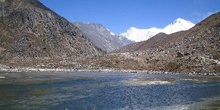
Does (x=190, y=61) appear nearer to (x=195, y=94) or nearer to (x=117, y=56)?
(x=117, y=56)

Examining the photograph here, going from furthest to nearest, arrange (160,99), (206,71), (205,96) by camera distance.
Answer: (206,71) < (205,96) < (160,99)

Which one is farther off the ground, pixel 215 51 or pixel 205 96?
pixel 215 51

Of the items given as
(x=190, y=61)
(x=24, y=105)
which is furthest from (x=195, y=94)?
(x=190, y=61)

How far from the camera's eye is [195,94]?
2562 inches

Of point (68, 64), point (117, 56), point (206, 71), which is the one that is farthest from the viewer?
point (117, 56)

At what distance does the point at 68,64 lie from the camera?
586 ft

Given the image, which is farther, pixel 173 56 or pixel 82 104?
pixel 173 56

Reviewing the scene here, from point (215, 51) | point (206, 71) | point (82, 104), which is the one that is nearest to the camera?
point (82, 104)

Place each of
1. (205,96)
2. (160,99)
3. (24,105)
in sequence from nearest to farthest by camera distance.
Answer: (24,105), (160,99), (205,96)

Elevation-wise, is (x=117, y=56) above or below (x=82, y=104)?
above

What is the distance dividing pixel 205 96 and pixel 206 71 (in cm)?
7589

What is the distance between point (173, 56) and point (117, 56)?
1433 inches

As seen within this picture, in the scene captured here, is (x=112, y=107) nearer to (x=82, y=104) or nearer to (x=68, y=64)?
(x=82, y=104)

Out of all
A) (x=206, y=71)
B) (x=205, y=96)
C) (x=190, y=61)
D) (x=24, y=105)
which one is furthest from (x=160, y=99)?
(x=190, y=61)
